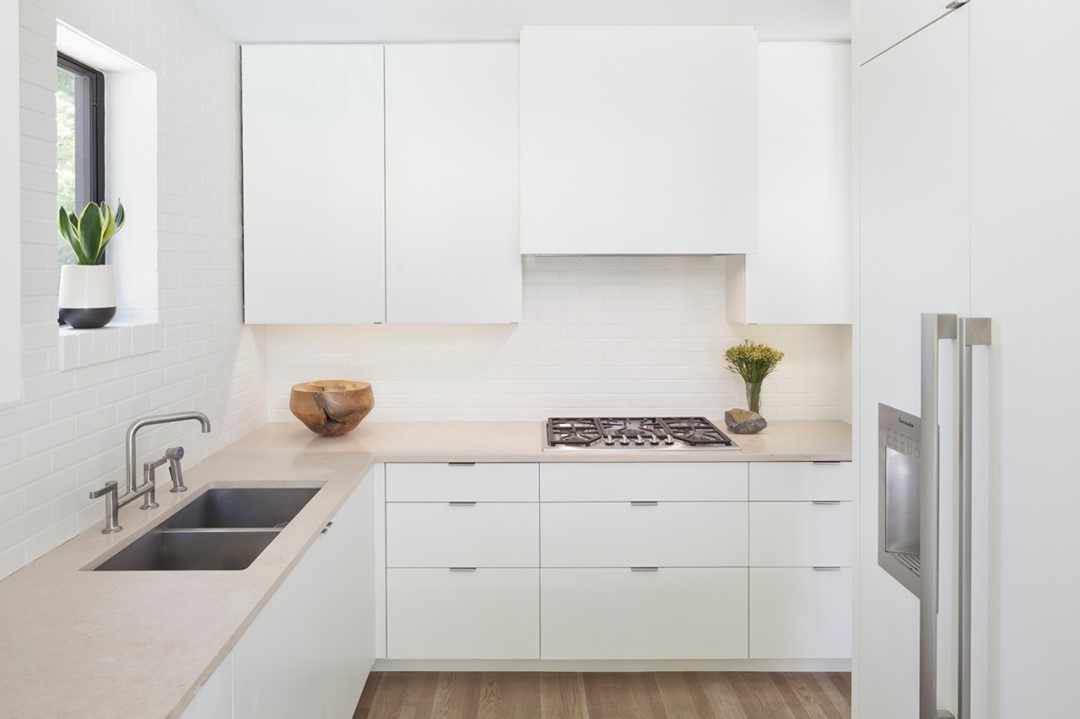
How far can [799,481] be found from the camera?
10.6 ft

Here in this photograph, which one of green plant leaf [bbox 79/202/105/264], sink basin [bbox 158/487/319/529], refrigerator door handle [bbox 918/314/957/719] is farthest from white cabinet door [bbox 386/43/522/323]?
refrigerator door handle [bbox 918/314/957/719]

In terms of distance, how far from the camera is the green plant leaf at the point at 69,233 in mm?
2389

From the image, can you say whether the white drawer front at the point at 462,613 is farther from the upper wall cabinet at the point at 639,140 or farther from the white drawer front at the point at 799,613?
the upper wall cabinet at the point at 639,140

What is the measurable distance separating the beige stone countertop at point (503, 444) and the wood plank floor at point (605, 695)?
86 centimetres

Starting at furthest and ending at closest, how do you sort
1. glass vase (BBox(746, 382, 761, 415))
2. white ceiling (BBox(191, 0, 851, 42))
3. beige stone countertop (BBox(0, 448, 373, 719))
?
glass vase (BBox(746, 382, 761, 415)) < white ceiling (BBox(191, 0, 851, 42)) < beige stone countertop (BBox(0, 448, 373, 719))

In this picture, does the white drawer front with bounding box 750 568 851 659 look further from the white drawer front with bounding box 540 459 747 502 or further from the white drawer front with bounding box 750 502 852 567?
the white drawer front with bounding box 540 459 747 502

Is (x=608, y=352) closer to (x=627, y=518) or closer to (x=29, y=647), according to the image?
(x=627, y=518)

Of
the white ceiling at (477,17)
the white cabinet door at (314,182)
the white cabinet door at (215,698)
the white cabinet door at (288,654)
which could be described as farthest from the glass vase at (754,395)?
the white cabinet door at (215,698)

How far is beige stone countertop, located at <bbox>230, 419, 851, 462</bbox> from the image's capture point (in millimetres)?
3213

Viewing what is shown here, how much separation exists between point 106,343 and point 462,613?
1.61m

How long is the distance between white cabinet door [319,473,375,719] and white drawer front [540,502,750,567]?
2.15ft

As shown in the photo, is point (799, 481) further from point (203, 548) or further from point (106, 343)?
point (106, 343)

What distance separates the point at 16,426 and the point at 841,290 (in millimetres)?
2847

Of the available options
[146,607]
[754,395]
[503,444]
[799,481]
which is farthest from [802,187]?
[146,607]
